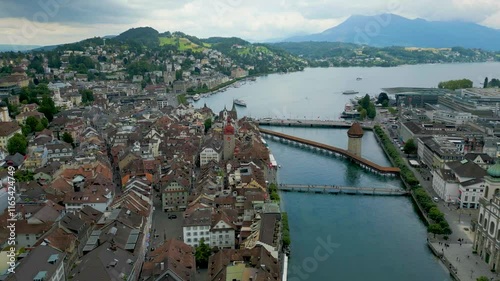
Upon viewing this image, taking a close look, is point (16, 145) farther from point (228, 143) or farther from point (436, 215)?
point (436, 215)

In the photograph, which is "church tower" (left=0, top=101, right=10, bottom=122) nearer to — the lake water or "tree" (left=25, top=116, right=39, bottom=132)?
"tree" (left=25, top=116, right=39, bottom=132)

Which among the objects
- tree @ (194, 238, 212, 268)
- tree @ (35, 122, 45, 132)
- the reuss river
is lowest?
the reuss river

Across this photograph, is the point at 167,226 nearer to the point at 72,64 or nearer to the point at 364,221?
the point at 364,221

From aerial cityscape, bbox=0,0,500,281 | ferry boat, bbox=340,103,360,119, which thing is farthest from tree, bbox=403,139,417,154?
ferry boat, bbox=340,103,360,119

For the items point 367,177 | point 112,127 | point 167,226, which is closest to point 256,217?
point 167,226

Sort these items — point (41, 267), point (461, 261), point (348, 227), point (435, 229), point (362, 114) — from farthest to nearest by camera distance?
point (362, 114)
point (348, 227)
point (435, 229)
point (461, 261)
point (41, 267)

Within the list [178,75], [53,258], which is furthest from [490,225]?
[178,75]
